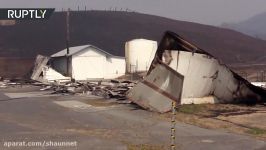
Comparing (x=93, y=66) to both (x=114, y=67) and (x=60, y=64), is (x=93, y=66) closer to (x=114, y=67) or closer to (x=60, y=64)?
(x=114, y=67)

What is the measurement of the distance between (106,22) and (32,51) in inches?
1102

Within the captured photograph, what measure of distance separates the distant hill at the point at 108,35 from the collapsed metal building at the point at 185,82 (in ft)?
202

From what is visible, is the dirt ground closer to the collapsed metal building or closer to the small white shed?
the collapsed metal building

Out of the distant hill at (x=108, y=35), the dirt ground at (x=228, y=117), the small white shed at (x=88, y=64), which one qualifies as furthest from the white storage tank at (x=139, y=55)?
the dirt ground at (x=228, y=117)

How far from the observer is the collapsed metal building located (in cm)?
2423

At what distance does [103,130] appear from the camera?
60.7 ft

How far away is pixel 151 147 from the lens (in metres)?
15.0

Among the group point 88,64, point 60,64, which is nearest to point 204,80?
point 88,64

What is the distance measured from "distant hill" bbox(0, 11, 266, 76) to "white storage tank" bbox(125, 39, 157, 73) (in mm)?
28405

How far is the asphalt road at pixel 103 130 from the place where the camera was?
15.5 metres

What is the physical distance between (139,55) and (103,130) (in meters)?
43.3

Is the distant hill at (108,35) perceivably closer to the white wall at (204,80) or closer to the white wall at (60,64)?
the white wall at (60,64)

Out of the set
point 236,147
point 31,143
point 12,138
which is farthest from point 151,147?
point 12,138

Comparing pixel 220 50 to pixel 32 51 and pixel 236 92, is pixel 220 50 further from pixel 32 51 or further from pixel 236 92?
pixel 236 92
